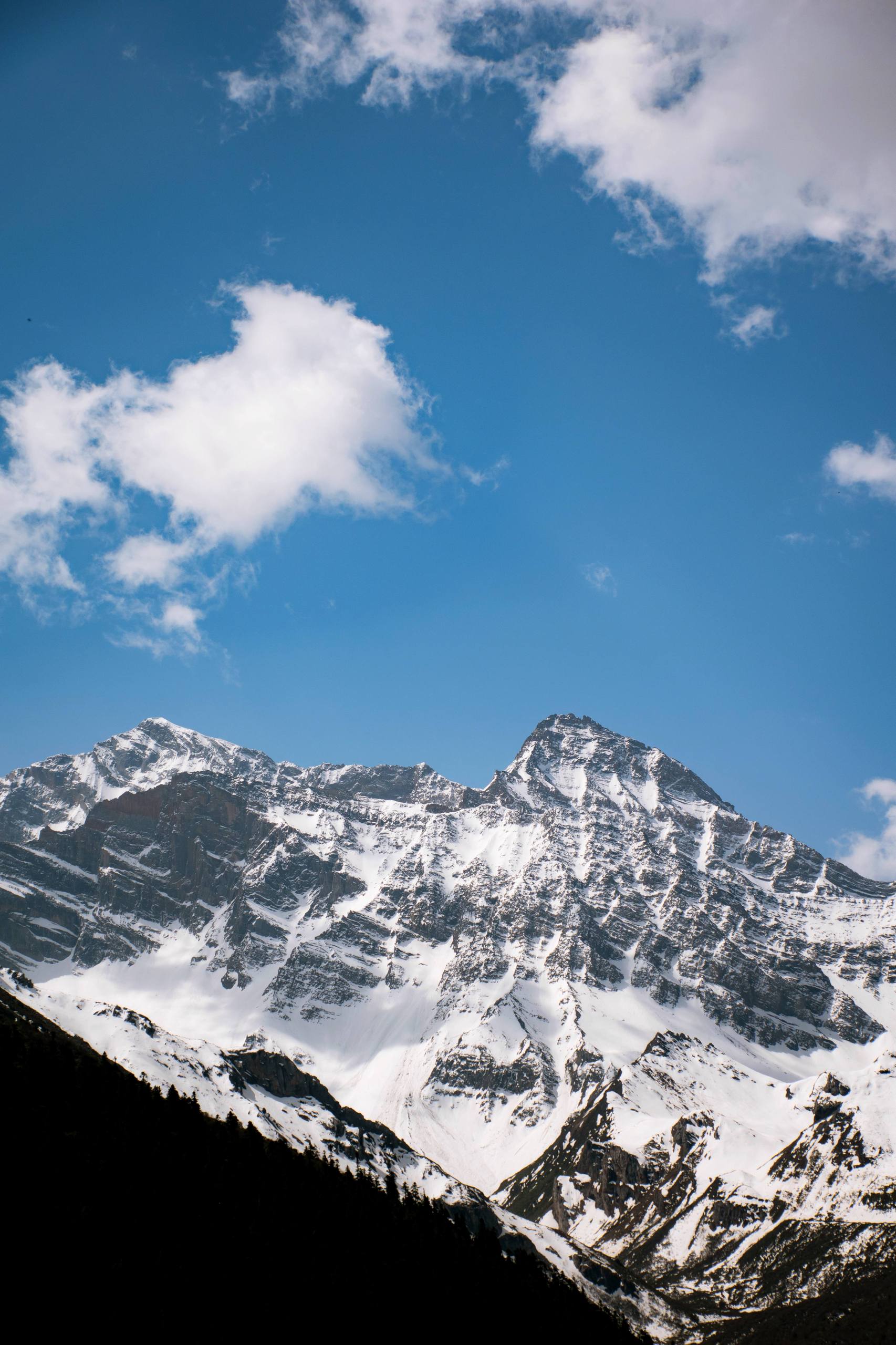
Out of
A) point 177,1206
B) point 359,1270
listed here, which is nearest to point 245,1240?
point 177,1206

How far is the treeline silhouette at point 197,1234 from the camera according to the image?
307 feet

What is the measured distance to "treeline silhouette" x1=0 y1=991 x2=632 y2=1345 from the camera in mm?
93438

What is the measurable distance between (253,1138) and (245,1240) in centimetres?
3701

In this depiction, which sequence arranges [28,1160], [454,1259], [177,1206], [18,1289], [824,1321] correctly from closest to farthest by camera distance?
[18,1289], [28,1160], [177,1206], [454,1259], [824,1321]

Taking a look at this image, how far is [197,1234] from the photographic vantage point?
108 m

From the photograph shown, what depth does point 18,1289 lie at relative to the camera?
86.4 m

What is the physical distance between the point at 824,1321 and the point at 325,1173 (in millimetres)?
113567

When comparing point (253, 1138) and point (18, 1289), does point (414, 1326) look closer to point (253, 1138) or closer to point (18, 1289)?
point (253, 1138)

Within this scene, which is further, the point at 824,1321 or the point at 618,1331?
the point at 824,1321

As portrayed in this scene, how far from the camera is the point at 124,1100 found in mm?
132125

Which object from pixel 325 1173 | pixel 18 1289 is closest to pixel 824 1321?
pixel 325 1173

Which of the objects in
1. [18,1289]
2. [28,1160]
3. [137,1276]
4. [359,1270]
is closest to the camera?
[18,1289]

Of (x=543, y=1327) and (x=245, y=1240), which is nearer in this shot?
(x=245, y=1240)

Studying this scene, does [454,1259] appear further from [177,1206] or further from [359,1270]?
[177,1206]
